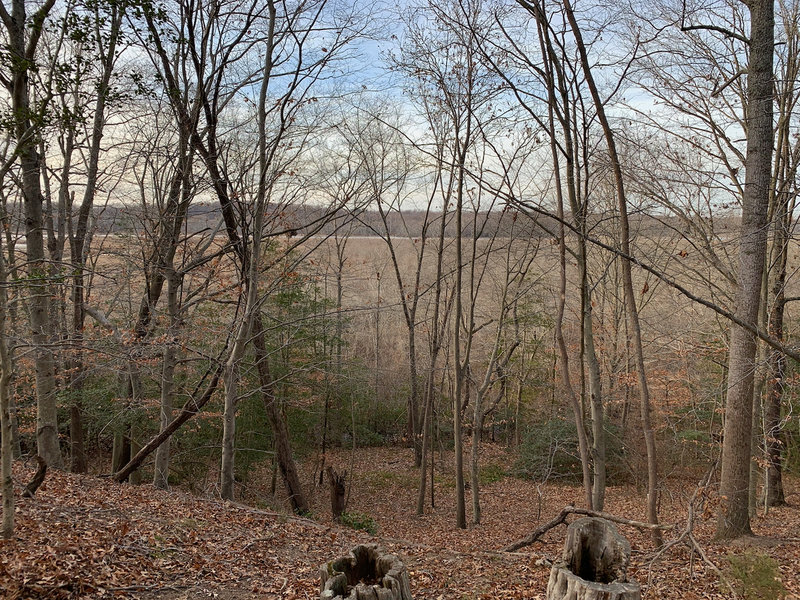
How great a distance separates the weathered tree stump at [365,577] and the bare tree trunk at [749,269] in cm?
501

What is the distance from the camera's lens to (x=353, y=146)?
506 inches

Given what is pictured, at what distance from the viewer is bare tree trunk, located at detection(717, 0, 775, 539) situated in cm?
589

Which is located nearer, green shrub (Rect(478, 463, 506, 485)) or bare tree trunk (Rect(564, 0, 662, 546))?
bare tree trunk (Rect(564, 0, 662, 546))

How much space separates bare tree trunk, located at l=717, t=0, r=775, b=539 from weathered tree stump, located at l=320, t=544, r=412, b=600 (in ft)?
16.4

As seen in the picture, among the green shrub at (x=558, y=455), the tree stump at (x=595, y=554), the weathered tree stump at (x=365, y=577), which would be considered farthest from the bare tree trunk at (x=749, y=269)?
the green shrub at (x=558, y=455)

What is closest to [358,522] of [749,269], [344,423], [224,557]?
[224,557]

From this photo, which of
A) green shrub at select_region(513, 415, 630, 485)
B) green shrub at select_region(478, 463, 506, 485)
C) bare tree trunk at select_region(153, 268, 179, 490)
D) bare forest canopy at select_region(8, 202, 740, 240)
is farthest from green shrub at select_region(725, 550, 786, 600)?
green shrub at select_region(478, 463, 506, 485)

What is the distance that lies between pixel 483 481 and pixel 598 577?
1454 centimetres

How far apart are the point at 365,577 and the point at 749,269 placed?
5.64m

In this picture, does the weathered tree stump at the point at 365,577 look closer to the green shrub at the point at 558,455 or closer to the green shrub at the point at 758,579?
the green shrub at the point at 758,579

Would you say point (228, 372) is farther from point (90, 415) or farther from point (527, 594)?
point (90, 415)

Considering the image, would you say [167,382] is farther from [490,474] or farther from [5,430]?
[490,474]

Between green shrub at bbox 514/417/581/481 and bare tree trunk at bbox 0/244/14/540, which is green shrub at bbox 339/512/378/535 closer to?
bare tree trunk at bbox 0/244/14/540

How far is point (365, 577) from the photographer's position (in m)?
2.76
